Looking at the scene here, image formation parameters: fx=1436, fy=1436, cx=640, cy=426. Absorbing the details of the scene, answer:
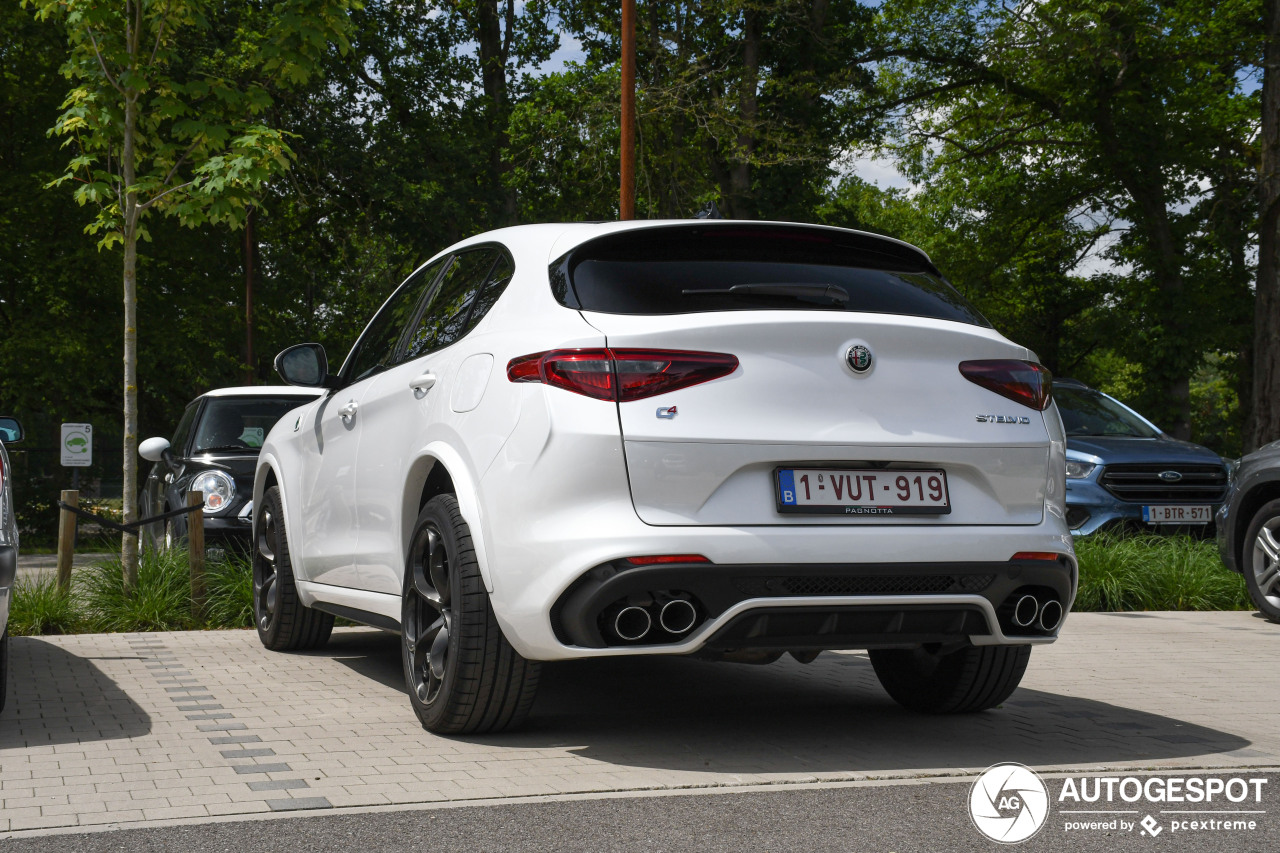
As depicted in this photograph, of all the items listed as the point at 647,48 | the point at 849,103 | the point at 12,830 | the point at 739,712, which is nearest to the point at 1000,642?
the point at 739,712

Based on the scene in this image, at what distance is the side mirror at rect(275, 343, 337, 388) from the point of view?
21.8 feet

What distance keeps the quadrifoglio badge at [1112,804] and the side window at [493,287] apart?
7.73ft

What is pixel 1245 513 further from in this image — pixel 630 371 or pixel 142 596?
pixel 142 596

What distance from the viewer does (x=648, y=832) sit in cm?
381

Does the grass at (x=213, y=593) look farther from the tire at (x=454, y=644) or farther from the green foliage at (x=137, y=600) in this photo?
the tire at (x=454, y=644)

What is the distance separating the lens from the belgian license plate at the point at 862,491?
4484 mm

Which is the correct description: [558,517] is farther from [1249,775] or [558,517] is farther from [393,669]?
[393,669]

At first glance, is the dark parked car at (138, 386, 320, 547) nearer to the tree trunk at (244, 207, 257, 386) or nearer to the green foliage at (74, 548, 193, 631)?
the green foliage at (74, 548, 193, 631)

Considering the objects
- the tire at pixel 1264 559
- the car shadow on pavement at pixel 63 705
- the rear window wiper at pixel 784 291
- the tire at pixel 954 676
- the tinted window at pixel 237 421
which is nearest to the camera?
the rear window wiper at pixel 784 291

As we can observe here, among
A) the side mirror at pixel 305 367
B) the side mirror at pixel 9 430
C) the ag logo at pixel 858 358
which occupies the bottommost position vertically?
the side mirror at pixel 9 430

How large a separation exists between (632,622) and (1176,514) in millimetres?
9316

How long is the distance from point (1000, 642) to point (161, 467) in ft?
29.7

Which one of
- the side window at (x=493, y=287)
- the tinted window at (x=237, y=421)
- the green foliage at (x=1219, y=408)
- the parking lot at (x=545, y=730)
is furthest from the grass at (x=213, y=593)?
the green foliage at (x=1219, y=408)

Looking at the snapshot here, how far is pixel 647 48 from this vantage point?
24.8 metres
